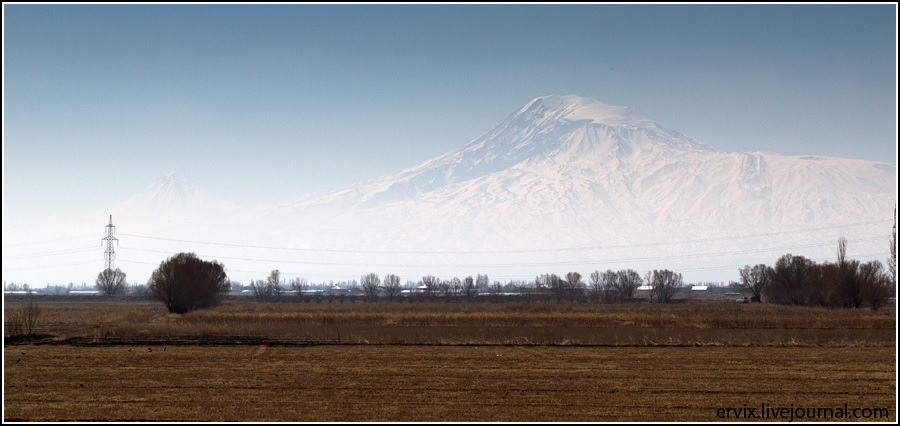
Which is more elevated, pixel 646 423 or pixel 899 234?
pixel 899 234

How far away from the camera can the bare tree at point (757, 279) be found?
122 m

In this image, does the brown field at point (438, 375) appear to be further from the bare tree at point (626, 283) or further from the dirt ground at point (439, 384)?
the bare tree at point (626, 283)

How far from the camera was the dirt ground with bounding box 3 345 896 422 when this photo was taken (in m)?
19.0

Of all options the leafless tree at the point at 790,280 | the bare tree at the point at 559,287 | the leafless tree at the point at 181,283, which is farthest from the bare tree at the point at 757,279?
the leafless tree at the point at 181,283

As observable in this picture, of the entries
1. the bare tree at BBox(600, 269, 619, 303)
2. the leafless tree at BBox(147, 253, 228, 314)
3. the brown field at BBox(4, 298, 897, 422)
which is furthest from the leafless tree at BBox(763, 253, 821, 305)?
the leafless tree at BBox(147, 253, 228, 314)

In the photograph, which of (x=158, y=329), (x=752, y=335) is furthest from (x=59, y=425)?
(x=752, y=335)

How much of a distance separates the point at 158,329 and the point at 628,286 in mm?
112852

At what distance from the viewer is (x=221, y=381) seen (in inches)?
936

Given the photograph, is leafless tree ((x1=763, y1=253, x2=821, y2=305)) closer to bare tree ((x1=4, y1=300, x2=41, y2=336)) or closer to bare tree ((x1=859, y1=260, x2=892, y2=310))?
bare tree ((x1=859, y1=260, x2=892, y2=310))

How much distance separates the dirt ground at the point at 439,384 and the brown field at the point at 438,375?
7 centimetres

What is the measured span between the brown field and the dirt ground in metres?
0.07

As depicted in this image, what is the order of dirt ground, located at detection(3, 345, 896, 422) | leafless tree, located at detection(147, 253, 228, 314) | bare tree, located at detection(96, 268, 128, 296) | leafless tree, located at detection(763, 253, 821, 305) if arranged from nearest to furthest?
dirt ground, located at detection(3, 345, 896, 422) < leafless tree, located at detection(147, 253, 228, 314) < leafless tree, located at detection(763, 253, 821, 305) < bare tree, located at detection(96, 268, 128, 296)

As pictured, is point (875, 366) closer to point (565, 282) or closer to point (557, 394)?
point (557, 394)

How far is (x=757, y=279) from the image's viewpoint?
132375 mm
